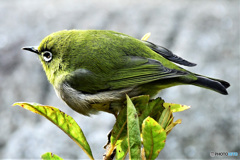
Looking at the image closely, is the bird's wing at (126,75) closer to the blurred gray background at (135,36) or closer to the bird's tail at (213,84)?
the bird's tail at (213,84)

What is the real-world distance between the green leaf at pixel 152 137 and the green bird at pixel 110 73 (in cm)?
90

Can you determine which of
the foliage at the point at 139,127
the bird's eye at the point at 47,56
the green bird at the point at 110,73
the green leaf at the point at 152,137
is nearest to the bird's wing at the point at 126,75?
the green bird at the point at 110,73

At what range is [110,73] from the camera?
8.10ft

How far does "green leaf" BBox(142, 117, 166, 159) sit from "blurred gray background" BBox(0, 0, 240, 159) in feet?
14.3

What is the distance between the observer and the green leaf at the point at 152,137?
153cm

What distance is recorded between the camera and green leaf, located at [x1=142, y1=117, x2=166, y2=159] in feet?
5.01

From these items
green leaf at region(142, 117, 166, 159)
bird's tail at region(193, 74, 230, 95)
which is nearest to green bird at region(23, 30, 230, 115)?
bird's tail at region(193, 74, 230, 95)

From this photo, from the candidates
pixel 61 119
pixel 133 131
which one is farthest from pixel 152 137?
pixel 61 119

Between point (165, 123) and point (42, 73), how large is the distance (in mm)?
5537

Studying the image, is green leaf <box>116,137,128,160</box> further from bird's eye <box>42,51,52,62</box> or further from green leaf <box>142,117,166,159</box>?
bird's eye <box>42,51,52,62</box>

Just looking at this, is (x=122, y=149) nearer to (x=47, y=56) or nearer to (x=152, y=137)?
(x=152, y=137)

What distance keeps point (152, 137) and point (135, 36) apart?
581 cm

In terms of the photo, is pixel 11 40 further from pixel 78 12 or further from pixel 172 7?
pixel 172 7

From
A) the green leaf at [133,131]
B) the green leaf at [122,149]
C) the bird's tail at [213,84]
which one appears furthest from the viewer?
the bird's tail at [213,84]
